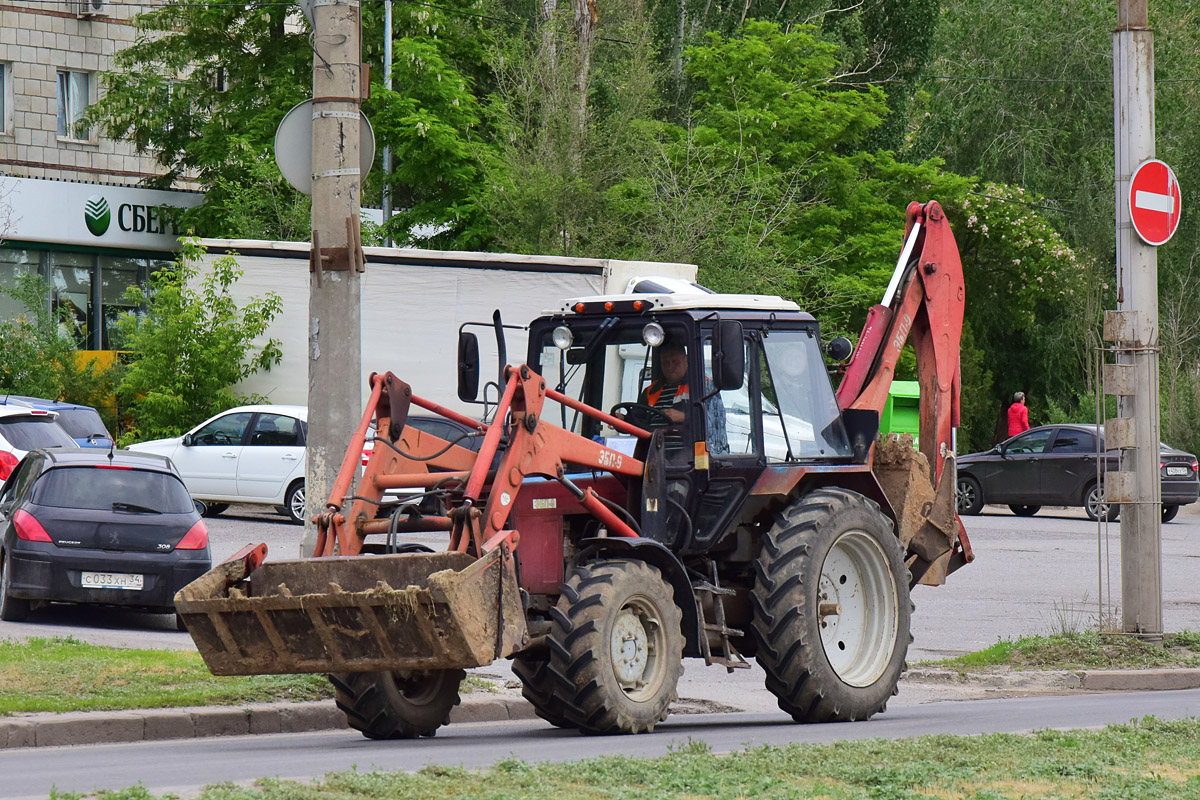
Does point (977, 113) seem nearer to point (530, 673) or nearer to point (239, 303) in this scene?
point (239, 303)

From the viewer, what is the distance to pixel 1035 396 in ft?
160

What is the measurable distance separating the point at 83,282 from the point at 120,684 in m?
31.9

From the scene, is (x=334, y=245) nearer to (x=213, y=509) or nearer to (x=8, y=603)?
(x=8, y=603)

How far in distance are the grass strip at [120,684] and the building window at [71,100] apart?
112 ft

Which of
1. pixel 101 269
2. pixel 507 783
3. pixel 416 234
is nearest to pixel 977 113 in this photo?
pixel 416 234

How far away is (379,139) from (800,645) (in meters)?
29.2

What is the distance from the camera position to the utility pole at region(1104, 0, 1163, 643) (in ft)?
46.9

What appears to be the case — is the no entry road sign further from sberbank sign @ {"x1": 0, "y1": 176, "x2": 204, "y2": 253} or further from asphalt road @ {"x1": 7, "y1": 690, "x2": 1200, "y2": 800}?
sberbank sign @ {"x1": 0, "y1": 176, "x2": 204, "y2": 253}

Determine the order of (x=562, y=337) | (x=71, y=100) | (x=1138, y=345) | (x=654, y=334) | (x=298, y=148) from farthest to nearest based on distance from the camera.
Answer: (x=71, y=100), (x=1138, y=345), (x=562, y=337), (x=298, y=148), (x=654, y=334)

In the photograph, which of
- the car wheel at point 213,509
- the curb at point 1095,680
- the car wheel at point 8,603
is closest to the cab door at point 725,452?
the curb at point 1095,680

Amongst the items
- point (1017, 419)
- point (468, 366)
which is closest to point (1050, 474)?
point (1017, 419)

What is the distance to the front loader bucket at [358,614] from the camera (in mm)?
8961

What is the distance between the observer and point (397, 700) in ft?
33.9

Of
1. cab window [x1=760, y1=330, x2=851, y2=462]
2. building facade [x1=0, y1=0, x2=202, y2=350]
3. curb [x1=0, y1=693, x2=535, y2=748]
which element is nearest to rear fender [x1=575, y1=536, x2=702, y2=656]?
cab window [x1=760, y1=330, x2=851, y2=462]
